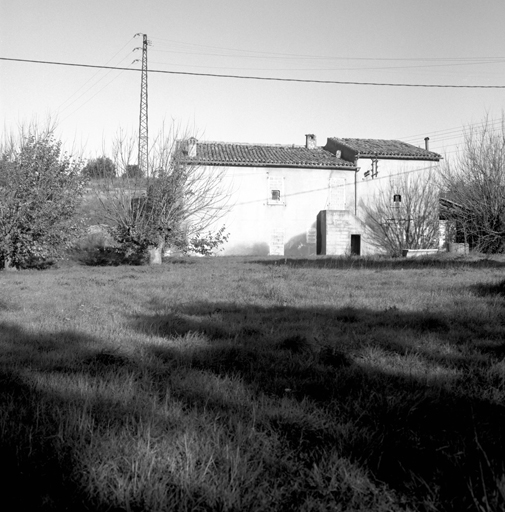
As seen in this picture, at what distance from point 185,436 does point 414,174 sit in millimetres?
34093

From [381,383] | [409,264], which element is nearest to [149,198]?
[409,264]

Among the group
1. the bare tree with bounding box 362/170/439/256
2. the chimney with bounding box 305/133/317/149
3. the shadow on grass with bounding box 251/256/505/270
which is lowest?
the shadow on grass with bounding box 251/256/505/270

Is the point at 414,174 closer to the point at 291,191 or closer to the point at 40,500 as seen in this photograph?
the point at 291,191

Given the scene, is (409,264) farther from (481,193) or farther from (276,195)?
(276,195)

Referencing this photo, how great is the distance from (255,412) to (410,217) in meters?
26.7

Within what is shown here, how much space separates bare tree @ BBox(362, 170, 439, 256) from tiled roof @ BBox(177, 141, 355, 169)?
625cm

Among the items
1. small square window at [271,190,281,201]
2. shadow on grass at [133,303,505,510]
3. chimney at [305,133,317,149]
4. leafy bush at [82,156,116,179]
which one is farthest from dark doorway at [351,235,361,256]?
shadow on grass at [133,303,505,510]

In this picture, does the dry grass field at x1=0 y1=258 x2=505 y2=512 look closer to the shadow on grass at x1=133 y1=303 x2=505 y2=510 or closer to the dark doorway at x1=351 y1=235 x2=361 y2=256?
the shadow on grass at x1=133 y1=303 x2=505 y2=510

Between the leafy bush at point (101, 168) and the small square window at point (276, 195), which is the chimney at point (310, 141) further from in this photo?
the leafy bush at point (101, 168)

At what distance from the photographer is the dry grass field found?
2.05 metres

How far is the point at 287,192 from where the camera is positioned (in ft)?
Answer: 113

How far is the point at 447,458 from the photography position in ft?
7.38

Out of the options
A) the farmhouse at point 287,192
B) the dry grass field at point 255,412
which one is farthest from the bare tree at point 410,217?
the dry grass field at point 255,412

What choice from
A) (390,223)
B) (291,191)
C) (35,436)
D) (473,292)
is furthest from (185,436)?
(291,191)
